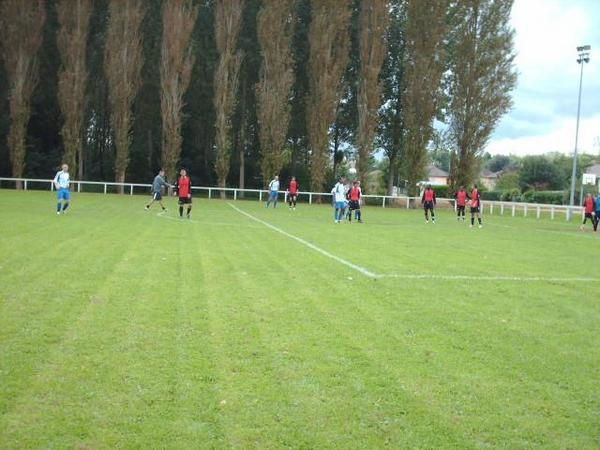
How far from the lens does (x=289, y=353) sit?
5828mm

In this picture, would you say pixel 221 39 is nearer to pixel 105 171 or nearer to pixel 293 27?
pixel 293 27

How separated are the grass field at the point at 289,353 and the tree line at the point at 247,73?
118 feet

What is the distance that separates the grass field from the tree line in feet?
118

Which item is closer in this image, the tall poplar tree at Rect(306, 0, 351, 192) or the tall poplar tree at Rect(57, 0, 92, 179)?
the tall poplar tree at Rect(57, 0, 92, 179)

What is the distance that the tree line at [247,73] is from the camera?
4516 centimetres

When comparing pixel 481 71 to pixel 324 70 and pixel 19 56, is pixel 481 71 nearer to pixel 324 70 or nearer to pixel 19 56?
pixel 324 70

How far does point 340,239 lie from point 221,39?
33440mm

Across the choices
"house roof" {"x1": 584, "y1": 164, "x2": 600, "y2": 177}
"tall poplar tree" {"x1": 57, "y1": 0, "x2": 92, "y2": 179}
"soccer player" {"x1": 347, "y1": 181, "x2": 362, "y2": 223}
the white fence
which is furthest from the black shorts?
"house roof" {"x1": 584, "y1": 164, "x2": 600, "y2": 177}

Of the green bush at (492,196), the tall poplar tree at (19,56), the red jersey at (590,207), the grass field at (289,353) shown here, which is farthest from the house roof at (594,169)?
the grass field at (289,353)

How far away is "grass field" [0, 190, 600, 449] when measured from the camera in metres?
4.20

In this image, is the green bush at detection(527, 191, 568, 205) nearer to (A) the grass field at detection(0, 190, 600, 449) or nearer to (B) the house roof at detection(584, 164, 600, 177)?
(B) the house roof at detection(584, 164, 600, 177)

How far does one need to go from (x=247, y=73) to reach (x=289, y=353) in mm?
48069

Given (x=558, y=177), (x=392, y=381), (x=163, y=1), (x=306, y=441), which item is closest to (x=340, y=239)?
(x=392, y=381)

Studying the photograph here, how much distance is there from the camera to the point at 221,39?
4644 cm
